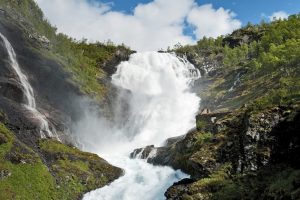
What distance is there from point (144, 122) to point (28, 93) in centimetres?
2655

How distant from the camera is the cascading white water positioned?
50469mm

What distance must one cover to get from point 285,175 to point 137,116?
52.1 meters

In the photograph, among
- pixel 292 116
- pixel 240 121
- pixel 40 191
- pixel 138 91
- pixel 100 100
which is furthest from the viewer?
pixel 138 91

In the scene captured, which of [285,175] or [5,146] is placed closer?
[285,175]

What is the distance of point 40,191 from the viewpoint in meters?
36.7

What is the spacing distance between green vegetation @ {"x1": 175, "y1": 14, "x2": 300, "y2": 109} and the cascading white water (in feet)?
85.1

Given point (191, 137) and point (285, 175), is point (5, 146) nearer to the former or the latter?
point (191, 137)

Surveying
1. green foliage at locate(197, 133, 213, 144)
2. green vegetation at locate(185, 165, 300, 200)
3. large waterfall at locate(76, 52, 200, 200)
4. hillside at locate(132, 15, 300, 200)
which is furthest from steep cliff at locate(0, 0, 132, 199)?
green vegetation at locate(185, 165, 300, 200)

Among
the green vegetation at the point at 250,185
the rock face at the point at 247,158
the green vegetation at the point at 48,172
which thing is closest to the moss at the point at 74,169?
the green vegetation at the point at 48,172

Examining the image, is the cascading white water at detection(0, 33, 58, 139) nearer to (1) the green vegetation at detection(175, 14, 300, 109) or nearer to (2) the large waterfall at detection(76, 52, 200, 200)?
(2) the large waterfall at detection(76, 52, 200, 200)

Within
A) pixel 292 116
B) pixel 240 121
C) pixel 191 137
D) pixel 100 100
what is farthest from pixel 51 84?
pixel 292 116

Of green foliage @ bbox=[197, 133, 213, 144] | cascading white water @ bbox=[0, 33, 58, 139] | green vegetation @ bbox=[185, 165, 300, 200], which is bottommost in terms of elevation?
green vegetation @ bbox=[185, 165, 300, 200]

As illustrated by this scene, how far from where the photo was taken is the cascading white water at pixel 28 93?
50.5 m

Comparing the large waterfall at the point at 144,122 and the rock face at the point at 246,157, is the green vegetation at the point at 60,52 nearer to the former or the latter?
the large waterfall at the point at 144,122
